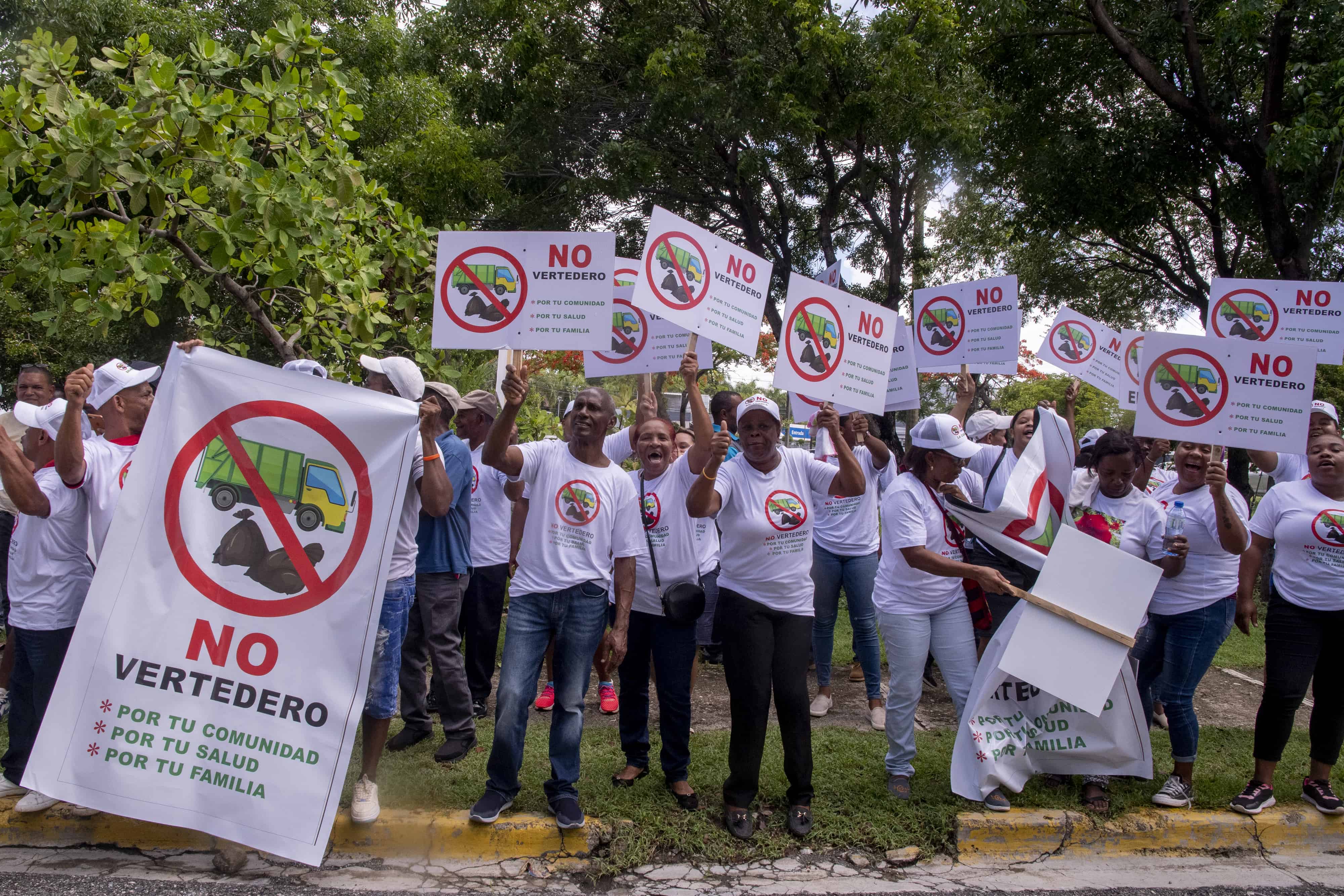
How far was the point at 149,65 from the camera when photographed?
4289 millimetres

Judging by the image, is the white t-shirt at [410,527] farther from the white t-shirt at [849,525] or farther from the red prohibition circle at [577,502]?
the white t-shirt at [849,525]

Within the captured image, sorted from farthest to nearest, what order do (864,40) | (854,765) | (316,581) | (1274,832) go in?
(864,40), (854,765), (1274,832), (316,581)

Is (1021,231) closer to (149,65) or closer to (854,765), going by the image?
(854,765)

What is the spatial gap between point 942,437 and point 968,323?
7.46 ft

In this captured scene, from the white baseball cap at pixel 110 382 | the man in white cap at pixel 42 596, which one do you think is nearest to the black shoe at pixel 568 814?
the man in white cap at pixel 42 596

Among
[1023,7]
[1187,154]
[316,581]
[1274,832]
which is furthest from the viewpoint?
[1187,154]

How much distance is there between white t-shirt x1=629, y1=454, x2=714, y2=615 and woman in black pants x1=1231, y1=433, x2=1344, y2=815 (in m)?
2.85

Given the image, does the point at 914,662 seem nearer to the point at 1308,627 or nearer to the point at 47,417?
the point at 1308,627

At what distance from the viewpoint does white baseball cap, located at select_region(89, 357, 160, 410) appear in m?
4.32

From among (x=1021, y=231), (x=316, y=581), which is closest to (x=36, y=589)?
(x=316, y=581)

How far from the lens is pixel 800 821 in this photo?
451cm

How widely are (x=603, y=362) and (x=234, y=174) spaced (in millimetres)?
2384

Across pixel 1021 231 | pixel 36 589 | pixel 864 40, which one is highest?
pixel 864 40

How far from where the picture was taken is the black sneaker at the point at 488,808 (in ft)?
14.1
